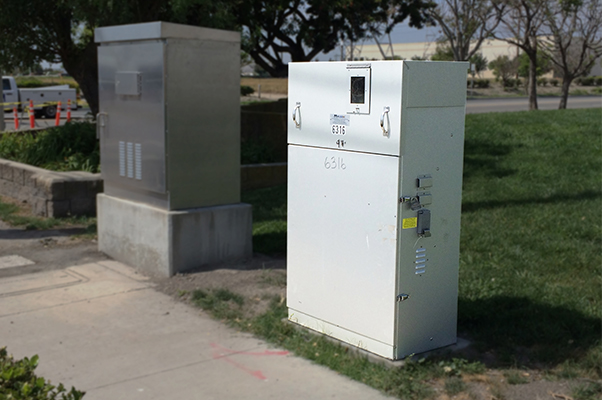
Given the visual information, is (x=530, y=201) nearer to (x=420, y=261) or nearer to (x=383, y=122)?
(x=420, y=261)

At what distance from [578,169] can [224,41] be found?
5.83m

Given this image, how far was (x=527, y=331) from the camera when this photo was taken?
16.7ft

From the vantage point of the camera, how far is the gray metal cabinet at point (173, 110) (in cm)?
656

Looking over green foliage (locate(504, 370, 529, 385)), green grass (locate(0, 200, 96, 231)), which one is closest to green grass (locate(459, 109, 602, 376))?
green foliage (locate(504, 370, 529, 385))

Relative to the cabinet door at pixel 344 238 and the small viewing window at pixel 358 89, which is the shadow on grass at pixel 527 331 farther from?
the small viewing window at pixel 358 89

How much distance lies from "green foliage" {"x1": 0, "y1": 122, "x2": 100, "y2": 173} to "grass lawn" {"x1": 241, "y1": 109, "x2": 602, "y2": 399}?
2.87 metres

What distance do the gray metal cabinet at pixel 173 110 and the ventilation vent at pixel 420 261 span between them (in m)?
3.04

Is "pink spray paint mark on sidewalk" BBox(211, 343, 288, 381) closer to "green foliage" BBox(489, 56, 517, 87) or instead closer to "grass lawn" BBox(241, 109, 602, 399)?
"grass lawn" BBox(241, 109, 602, 399)

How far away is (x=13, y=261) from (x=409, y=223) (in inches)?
192

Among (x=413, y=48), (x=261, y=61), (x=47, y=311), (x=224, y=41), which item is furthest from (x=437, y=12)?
(x=413, y=48)

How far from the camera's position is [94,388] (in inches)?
171

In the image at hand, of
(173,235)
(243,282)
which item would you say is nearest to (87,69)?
(173,235)

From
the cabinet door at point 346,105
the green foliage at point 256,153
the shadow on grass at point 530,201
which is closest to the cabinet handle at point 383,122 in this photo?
the cabinet door at point 346,105

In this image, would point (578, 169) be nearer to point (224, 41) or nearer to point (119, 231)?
point (224, 41)
